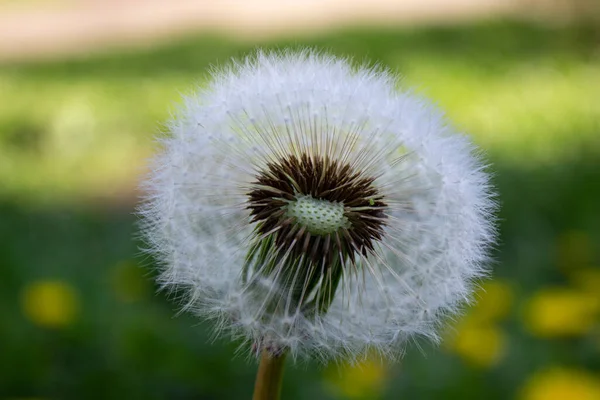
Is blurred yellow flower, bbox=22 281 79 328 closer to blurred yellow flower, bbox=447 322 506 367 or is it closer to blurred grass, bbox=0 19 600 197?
blurred yellow flower, bbox=447 322 506 367

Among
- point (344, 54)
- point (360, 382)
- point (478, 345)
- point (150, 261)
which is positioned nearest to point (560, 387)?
point (478, 345)

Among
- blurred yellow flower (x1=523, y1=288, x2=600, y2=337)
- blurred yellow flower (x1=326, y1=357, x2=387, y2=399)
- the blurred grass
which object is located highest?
the blurred grass

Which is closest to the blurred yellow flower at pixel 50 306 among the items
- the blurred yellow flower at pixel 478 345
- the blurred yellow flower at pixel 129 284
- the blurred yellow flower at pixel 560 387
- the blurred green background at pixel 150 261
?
the blurred green background at pixel 150 261

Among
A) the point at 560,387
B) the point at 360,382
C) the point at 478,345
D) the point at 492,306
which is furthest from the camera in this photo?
the point at 492,306

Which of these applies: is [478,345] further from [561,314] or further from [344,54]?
[344,54]

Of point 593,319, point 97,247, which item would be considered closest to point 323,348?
point 593,319

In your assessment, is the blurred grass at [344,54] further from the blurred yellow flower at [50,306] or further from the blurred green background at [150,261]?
the blurred yellow flower at [50,306]

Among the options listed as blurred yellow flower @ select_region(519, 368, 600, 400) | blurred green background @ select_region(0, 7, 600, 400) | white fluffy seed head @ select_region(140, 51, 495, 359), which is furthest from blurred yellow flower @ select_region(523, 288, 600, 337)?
white fluffy seed head @ select_region(140, 51, 495, 359)
